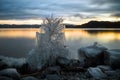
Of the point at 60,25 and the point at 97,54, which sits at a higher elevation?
the point at 60,25

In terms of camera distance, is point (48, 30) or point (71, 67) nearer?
point (71, 67)

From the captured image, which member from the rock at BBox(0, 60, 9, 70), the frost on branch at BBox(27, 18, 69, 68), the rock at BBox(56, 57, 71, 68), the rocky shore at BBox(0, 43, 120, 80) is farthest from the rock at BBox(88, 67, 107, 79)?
the rock at BBox(0, 60, 9, 70)

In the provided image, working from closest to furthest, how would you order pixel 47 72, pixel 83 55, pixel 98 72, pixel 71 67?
pixel 98 72 < pixel 47 72 < pixel 71 67 < pixel 83 55

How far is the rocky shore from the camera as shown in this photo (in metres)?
11.8

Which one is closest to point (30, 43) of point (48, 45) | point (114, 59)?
point (48, 45)

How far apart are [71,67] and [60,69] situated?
29.6 inches

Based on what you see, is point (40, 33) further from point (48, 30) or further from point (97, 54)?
point (97, 54)

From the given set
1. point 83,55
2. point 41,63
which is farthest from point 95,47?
point 41,63

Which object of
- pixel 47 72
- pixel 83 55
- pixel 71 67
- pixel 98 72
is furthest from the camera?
pixel 83 55

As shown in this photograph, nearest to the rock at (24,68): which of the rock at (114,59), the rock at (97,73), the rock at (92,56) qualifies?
the rock at (92,56)

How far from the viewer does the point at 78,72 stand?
523 inches

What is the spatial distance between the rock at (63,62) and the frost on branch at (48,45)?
27cm

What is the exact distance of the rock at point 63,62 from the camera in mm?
13875

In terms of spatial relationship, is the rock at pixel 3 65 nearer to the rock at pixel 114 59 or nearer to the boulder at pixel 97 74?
the boulder at pixel 97 74
